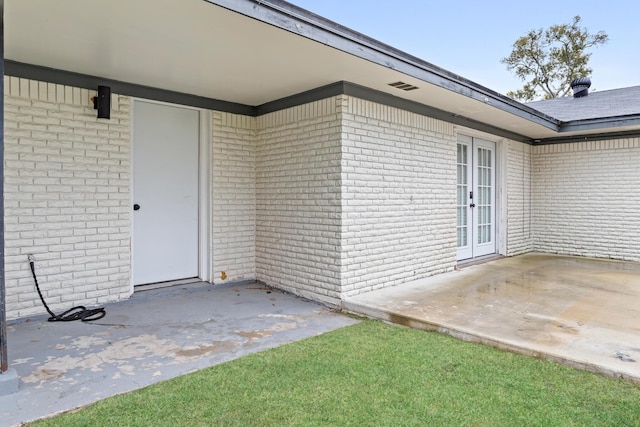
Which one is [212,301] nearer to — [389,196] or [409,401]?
[389,196]

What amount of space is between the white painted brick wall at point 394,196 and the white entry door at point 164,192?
2.20 meters

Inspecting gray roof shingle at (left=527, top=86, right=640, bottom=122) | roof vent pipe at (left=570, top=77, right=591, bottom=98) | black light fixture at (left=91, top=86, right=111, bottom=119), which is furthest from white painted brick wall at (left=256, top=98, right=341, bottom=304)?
roof vent pipe at (left=570, top=77, right=591, bottom=98)

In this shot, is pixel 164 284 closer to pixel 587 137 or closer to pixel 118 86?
pixel 118 86

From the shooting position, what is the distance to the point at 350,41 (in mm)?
3547

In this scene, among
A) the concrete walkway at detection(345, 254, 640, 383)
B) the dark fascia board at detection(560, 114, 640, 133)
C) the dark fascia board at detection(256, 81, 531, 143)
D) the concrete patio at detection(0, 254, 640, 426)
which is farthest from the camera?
the dark fascia board at detection(560, 114, 640, 133)

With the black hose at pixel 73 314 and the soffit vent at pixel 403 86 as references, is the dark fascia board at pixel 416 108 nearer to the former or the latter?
the soffit vent at pixel 403 86

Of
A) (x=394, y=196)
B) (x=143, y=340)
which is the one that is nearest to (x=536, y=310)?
(x=394, y=196)

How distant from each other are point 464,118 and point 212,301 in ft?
15.6

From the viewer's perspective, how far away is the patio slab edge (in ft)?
→ 9.04

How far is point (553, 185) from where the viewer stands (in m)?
8.43

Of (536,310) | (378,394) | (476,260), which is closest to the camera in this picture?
(378,394)

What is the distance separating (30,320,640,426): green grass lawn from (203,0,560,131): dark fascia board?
2463mm

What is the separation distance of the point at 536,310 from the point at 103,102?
16.6ft

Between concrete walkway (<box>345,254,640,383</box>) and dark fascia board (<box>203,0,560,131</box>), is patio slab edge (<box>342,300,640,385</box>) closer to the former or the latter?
concrete walkway (<box>345,254,640,383</box>)
